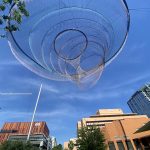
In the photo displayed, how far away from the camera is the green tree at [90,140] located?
45.4m

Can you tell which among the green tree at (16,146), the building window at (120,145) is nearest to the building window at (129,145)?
the building window at (120,145)

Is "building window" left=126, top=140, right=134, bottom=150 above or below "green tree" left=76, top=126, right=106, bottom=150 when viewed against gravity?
above

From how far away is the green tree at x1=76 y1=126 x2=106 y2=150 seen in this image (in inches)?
1786

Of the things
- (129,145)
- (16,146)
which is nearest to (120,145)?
(129,145)

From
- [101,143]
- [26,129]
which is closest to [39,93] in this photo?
[101,143]

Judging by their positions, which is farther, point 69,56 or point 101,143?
point 101,143

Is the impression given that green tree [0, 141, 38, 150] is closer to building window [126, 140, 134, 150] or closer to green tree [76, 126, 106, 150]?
green tree [76, 126, 106, 150]

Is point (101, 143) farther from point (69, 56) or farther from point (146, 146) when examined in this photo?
point (69, 56)

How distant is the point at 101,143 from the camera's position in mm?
46344

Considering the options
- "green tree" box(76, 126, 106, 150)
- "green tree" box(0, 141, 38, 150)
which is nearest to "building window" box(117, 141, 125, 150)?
"green tree" box(76, 126, 106, 150)

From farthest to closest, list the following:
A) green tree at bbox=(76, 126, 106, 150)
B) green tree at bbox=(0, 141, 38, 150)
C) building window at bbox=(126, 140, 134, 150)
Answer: building window at bbox=(126, 140, 134, 150) → green tree at bbox=(0, 141, 38, 150) → green tree at bbox=(76, 126, 106, 150)

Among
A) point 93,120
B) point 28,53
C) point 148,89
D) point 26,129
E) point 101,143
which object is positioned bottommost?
point 28,53

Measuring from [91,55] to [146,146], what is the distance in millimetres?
49128

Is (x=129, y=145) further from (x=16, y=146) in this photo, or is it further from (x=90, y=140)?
(x=16, y=146)
